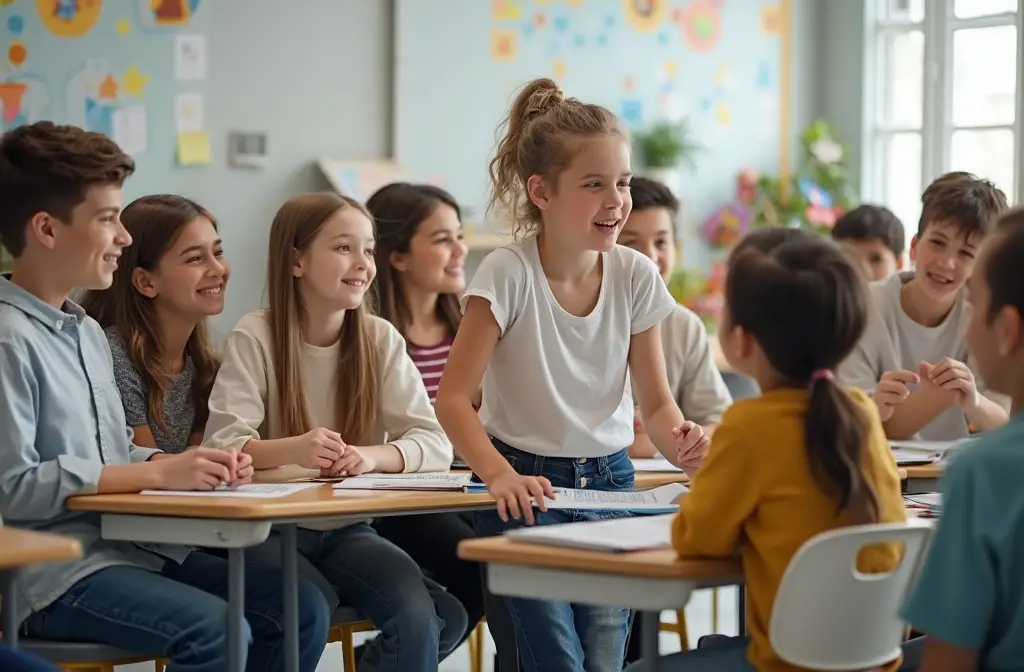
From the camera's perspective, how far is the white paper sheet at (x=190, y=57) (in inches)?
204

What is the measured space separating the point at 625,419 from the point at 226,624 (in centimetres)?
81

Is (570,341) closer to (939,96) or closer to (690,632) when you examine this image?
(690,632)

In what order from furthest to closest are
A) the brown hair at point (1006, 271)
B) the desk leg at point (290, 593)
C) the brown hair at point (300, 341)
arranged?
the brown hair at point (300, 341), the desk leg at point (290, 593), the brown hair at point (1006, 271)

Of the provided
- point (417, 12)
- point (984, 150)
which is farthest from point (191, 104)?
point (984, 150)

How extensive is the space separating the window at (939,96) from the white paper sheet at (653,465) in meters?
3.84

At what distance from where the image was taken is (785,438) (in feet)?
5.78

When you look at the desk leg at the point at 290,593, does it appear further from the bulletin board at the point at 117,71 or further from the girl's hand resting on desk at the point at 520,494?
the bulletin board at the point at 117,71

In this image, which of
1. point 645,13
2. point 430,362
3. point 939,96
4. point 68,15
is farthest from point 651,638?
point 939,96

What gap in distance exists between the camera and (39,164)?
96.3 inches

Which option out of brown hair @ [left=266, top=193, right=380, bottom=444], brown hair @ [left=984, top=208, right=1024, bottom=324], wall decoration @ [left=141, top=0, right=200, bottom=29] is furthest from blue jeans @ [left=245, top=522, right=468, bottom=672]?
wall decoration @ [left=141, top=0, right=200, bottom=29]

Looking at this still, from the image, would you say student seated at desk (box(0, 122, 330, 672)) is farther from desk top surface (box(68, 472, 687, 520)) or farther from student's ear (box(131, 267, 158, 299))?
student's ear (box(131, 267, 158, 299))

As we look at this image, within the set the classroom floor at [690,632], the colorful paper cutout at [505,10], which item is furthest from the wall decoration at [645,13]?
the classroom floor at [690,632]

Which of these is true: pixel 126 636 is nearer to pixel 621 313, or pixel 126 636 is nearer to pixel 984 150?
pixel 621 313

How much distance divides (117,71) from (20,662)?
3.59 meters
